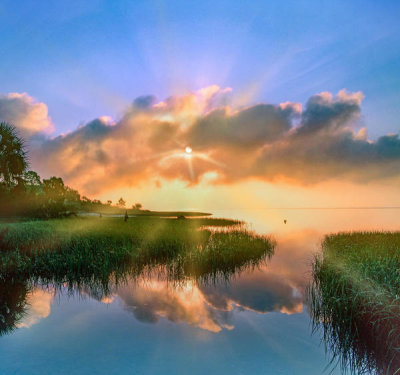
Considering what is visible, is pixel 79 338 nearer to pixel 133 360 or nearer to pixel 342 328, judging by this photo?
pixel 133 360

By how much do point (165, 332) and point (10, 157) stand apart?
3662 centimetres

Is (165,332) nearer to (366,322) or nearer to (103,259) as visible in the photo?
(366,322)

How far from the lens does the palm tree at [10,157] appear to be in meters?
32.5

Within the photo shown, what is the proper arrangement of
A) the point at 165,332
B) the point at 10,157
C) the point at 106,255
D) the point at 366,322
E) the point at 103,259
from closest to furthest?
1. the point at 366,322
2. the point at 165,332
3. the point at 106,255
4. the point at 103,259
5. the point at 10,157

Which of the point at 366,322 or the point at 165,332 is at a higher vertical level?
the point at 366,322

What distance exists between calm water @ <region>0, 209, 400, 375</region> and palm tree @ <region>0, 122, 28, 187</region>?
95.8 feet

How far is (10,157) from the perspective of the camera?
3284 cm

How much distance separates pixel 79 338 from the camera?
7.59 metres

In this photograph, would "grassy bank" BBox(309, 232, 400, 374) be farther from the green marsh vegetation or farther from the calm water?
the green marsh vegetation

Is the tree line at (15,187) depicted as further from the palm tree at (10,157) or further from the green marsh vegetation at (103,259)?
the green marsh vegetation at (103,259)

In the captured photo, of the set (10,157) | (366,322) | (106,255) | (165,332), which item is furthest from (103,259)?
(10,157)

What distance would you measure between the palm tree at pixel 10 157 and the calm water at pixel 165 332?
95.8ft

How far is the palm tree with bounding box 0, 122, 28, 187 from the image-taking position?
32.5m

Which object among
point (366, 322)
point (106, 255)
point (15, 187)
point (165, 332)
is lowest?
point (165, 332)
